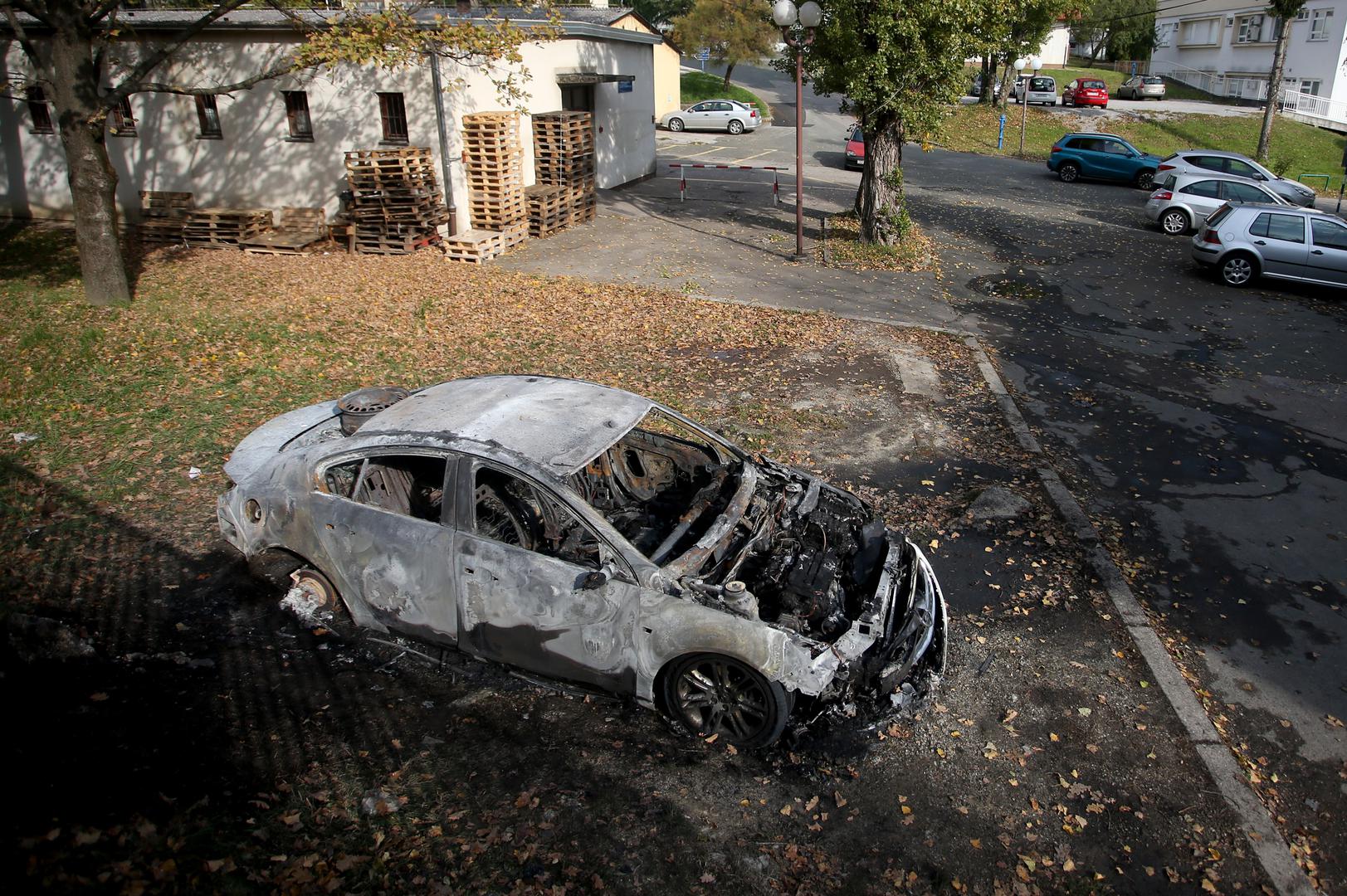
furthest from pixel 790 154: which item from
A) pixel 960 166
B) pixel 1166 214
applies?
pixel 1166 214

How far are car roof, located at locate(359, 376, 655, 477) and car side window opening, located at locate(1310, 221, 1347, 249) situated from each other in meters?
14.9

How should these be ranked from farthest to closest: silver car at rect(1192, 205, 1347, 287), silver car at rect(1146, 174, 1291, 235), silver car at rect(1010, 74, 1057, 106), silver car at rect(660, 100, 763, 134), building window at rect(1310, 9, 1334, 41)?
silver car at rect(1010, 74, 1057, 106)
silver car at rect(660, 100, 763, 134)
building window at rect(1310, 9, 1334, 41)
silver car at rect(1146, 174, 1291, 235)
silver car at rect(1192, 205, 1347, 287)

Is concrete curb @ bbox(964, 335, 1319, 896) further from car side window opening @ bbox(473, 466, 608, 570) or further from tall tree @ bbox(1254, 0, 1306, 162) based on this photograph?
tall tree @ bbox(1254, 0, 1306, 162)

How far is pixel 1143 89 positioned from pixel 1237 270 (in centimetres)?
3536

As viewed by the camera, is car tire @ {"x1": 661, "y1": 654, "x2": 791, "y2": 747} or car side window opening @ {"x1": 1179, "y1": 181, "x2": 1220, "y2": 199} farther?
car side window opening @ {"x1": 1179, "y1": 181, "x2": 1220, "y2": 199}

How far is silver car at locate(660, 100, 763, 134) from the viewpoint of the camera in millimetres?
38188

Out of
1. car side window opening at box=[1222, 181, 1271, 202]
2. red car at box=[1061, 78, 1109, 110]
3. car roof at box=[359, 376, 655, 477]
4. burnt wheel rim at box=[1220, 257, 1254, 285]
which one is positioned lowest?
burnt wheel rim at box=[1220, 257, 1254, 285]

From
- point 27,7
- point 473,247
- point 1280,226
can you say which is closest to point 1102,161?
point 1280,226

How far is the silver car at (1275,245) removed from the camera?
1461cm

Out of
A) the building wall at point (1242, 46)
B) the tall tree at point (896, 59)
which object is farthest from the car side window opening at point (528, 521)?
the building wall at point (1242, 46)

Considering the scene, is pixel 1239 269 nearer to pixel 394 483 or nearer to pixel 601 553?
pixel 601 553

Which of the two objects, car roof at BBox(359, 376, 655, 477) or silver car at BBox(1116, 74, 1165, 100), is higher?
silver car at BBox(1116, 74, 1165, 100)

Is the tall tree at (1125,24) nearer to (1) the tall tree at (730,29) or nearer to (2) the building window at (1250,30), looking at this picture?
(2) the building window at (1250,30)

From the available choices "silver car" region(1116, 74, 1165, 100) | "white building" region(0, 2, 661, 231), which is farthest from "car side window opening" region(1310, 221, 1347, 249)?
"silver car" region(1116, 74, 1165, 100)
